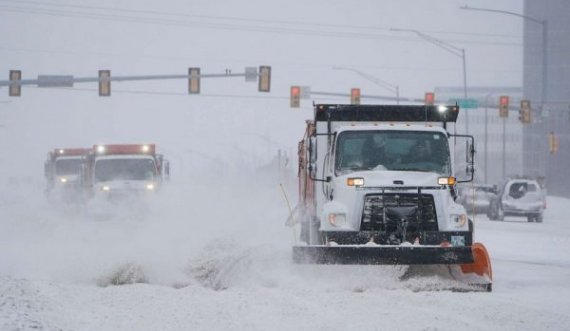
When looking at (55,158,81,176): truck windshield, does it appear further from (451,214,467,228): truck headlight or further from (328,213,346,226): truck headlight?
(451,214,467,228): truck headlight

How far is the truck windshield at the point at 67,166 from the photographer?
1668 inches

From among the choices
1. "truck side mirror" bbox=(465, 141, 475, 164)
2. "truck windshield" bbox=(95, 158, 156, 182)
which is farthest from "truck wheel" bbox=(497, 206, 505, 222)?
"truck side mirror" bbox=(465, 141, 475, 164)

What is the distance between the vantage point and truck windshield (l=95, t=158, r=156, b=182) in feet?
109

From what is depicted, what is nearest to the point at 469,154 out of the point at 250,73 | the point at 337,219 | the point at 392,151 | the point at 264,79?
the point at 392,151

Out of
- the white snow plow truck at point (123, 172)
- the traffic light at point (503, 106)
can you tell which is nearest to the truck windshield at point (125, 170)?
the white snow plow truck at point (123, 172)

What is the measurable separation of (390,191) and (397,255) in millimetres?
1237

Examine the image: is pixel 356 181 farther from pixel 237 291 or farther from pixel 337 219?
pixel 237 291

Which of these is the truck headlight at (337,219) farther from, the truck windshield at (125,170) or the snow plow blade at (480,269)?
the truck windshield at (125,170)

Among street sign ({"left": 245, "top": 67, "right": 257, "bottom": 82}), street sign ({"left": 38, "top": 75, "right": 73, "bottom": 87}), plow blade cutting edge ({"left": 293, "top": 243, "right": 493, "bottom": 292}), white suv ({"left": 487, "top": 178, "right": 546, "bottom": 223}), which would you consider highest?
street sign ({"left": 245, "top": 67, "right": 257, "bottom": 82})

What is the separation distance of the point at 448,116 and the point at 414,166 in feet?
4.69

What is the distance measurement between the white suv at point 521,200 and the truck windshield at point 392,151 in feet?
89.5

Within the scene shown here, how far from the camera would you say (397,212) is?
1495 centimetres

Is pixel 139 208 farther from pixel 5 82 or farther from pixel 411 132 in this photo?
pixel 411 132

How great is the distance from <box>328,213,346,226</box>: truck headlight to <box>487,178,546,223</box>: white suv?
93.5ft
